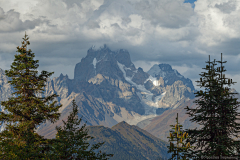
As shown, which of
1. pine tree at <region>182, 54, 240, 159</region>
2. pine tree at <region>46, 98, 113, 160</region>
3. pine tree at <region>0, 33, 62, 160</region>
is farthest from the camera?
pine tree at <region>0, 33, 62, 160</region>

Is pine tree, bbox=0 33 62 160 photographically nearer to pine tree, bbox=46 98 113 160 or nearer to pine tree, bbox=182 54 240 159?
pine tree, bbox=46 98 113 160

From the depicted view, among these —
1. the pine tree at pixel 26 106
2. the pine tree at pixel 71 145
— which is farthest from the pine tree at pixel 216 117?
the pine tree at pixel 26 106

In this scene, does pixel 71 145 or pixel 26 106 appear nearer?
pixel 71 145

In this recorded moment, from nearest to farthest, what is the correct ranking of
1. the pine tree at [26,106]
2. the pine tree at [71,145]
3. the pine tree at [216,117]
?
the pine tree at [71,145] → the pine tree at [216,117] → the pine tree at [26,106]

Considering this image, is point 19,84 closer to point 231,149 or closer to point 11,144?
point 11,144

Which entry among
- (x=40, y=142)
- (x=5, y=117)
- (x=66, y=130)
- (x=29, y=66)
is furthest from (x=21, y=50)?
(x=66, y=130)

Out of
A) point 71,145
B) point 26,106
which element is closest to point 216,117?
point 71,145

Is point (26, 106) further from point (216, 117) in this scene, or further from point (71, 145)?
point (216, 117)

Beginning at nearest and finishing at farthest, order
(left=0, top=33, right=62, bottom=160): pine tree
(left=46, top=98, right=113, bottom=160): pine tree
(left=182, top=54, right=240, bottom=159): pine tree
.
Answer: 1. (left=46, top=98, right=113, bottom=160): pine tree
2. (left=182, top=54, right=240, bottom=159): pine tree
3. (left=0, top=33, right=62, bottom=160): pine tree

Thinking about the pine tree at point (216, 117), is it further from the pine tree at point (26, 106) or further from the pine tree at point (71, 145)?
the pine tree at point (26, 106)

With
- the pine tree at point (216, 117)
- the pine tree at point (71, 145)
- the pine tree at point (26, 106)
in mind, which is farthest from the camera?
the pine tree at point (26, 106)

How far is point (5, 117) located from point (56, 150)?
14.8m

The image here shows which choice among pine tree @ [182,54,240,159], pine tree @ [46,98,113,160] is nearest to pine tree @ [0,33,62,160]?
pine tree @ [46,98,113,160]

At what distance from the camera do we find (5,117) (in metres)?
40.8
